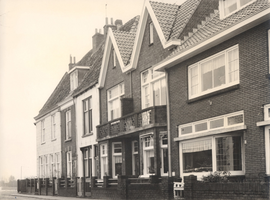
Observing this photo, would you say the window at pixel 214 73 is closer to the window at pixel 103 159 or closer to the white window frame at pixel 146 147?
the white window frame at pixel 146 147

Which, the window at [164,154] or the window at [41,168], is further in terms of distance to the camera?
the window at [41,168]

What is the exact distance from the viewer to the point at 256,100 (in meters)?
16.3

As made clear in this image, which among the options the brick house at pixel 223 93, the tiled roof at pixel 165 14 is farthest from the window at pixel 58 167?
the brick house at pixel 223 93

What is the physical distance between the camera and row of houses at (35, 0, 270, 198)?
16594mm

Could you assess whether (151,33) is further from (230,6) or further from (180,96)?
(230,6)

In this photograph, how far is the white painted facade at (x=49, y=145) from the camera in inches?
1642

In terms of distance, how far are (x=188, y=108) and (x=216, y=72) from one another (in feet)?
8.55

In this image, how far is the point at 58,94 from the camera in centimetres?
4562

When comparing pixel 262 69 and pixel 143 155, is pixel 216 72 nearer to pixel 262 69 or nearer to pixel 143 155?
pixel 262 69

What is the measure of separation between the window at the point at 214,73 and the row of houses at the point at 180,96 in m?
0.04

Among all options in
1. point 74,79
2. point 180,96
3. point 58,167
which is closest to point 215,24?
point 180,96

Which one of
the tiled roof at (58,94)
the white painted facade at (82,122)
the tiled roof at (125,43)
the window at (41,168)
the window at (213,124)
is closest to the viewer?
the window at (213,124)

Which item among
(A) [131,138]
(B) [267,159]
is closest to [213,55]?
(B) [267,159]

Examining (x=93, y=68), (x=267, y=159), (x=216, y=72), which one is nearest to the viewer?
(x=267, y=159)
